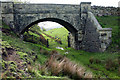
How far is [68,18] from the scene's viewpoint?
12266 mm

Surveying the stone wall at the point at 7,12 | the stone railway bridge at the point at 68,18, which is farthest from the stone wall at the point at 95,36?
the stone wall at the point at 7,12

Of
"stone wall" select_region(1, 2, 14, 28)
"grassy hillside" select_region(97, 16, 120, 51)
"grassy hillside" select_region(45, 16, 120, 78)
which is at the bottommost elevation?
"grassy hillside" select_region(45, 16, 120, 78)

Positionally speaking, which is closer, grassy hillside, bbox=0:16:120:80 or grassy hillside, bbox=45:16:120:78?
grassy hillside, bbox=0:16:120:80

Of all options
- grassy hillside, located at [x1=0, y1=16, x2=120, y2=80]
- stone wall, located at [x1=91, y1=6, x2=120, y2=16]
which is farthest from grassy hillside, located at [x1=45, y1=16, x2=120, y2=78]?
stone wall, located at [x1=91, y1=6, x2=120, y2=16]

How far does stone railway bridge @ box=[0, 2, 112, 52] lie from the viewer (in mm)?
10969

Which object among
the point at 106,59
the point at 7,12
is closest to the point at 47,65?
the point at 106,59

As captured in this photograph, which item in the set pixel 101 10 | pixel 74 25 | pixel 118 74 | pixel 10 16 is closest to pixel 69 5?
pixel 74 25

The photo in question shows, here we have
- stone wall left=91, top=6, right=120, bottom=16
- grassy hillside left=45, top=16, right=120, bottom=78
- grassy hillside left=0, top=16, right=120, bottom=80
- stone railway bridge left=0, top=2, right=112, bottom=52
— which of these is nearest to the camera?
grassy hillside left=0, top=16, right=120, bottom=80

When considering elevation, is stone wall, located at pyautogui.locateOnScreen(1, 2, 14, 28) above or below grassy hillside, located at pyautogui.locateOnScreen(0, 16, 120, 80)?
above

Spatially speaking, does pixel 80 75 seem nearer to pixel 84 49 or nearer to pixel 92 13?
pixel 84 49

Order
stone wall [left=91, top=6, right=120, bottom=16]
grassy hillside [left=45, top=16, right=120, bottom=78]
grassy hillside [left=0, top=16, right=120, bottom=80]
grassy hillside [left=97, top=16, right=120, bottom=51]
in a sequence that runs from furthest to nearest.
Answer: stone wall [left=91, top=6, right=120, bottom=16], grassy hillside [left=97, top=16, right=120, bottom=51], grassy hillside [left=45, top=16, right=120, bottom=78], grassy hillside [left=0, top=16, right=120, bottom=80]

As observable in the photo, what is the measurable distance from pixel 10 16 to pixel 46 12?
362 cm

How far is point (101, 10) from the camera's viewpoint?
1334cm

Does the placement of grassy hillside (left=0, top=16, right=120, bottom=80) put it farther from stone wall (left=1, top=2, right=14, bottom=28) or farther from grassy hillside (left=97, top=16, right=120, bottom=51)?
stone wall (left=1, top=2, right=14, bottom=28)
